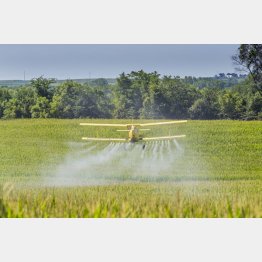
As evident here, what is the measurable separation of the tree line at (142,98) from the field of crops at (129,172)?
0.14m

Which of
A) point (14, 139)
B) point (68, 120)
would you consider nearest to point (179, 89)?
point (68, 120)

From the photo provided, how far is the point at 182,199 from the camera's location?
8.78 metres

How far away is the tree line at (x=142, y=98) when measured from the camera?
9.35 meters

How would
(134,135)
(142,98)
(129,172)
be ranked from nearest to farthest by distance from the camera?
(129,172) → (134,135) → (142,98)

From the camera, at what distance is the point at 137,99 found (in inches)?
371

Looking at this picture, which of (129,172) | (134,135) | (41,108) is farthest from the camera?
(41,108)

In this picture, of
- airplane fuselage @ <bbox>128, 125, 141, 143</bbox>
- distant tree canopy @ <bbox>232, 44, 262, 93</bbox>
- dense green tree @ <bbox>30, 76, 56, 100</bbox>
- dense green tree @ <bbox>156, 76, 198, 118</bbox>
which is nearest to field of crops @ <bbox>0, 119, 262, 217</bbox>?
airplane fuselage @ <bbox>128, 125, 141, 143</bbox>

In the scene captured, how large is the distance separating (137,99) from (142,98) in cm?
6

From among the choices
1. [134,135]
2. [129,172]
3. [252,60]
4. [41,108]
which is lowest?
[129,172]

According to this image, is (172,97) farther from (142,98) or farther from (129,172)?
(129,172)

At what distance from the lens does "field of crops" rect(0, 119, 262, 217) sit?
866cm

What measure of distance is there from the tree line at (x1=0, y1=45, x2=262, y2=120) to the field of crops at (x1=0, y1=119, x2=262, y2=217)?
14 centimetres

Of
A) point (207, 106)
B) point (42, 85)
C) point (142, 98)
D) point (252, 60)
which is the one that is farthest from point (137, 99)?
point (252, 60)

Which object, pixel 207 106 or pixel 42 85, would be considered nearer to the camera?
pixel 42 85
